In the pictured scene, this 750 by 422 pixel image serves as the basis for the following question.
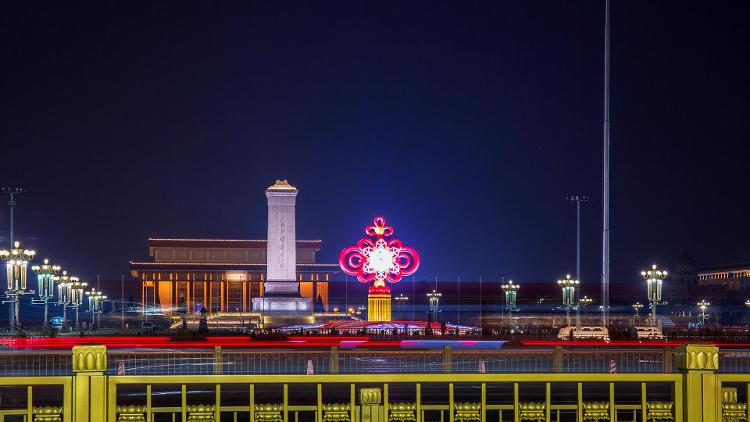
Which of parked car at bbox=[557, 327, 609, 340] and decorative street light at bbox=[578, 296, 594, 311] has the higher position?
parked car at bbox=[557, 327, 609, 340]

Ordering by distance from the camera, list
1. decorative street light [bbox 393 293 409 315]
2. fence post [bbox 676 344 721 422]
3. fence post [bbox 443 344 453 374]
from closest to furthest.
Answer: fence post [bbox 676 344 721 422]
fence post [bbox 443 344 453 374]
decorative street light [bbox 393 293 409 315]

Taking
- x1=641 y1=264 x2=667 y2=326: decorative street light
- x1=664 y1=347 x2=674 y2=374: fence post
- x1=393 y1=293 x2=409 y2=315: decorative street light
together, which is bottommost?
x1=393 y1=293 x2=409 y2=315: decorative street light

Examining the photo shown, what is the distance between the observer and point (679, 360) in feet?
32.4

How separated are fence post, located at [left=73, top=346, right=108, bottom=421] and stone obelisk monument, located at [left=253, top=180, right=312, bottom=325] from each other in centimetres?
9006

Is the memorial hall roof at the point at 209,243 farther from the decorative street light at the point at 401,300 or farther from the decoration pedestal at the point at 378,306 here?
the decoration pedestal at the point at 378,306

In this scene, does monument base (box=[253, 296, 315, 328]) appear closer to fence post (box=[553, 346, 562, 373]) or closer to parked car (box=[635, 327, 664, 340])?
parked car (box=[635, 327, 664, 340])

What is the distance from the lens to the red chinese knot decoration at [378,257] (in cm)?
7488

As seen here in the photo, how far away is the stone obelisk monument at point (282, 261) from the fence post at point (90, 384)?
9006cm

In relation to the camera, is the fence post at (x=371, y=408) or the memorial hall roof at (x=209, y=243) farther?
the memorial hall roof at (x=209, y=243)

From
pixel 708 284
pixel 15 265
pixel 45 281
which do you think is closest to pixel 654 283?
pixel 15 265

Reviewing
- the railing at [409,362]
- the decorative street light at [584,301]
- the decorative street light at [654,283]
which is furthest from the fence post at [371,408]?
the decorative street light at [584,301]

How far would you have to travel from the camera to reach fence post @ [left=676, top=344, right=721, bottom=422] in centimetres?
976

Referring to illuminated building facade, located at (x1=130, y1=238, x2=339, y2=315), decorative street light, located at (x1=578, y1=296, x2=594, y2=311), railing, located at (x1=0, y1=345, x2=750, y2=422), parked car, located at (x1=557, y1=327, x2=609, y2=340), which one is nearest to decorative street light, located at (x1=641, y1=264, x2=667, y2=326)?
parked car, located at (x1=557, y1=327, x2=609, y2=340)

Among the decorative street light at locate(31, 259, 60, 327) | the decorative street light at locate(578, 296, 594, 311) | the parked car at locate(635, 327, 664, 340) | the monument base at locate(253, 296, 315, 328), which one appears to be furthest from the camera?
the decorative street light at locate(578, 296, 594, 311)
